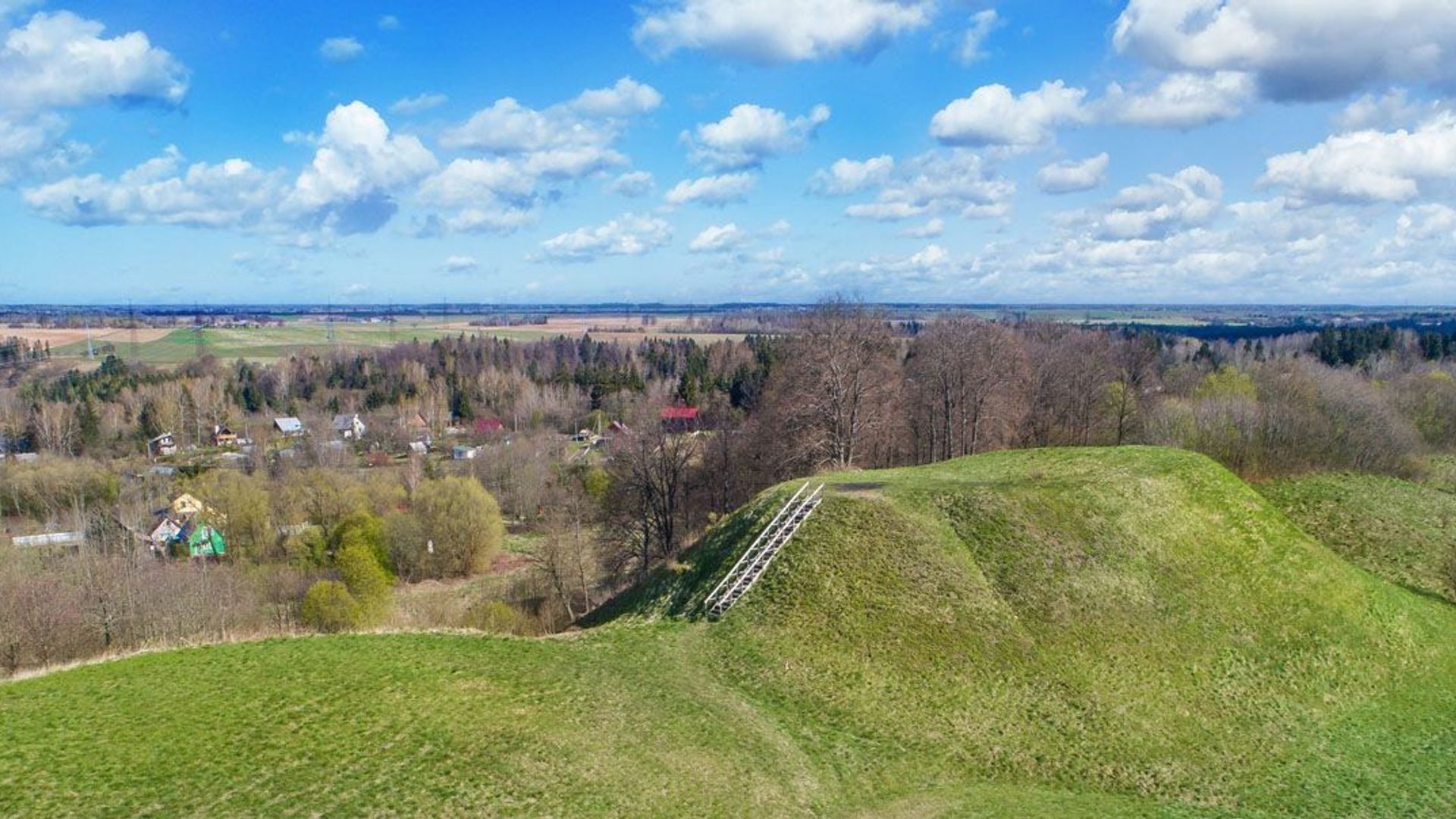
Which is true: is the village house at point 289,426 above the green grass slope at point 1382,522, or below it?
below

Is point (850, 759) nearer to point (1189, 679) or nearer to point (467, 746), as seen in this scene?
point (467, 746)

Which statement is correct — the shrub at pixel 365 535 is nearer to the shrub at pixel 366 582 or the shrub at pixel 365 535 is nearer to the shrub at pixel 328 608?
the shrub at pixel 366 582

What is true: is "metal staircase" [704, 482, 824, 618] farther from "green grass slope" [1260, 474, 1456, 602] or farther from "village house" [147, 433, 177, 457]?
"village house" [147, 433, 177, 457]

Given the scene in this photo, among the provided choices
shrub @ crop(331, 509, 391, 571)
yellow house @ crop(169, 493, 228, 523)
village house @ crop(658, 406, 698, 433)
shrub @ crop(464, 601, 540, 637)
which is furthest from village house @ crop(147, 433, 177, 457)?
shrub @ crop(464, 601, 540, 637)

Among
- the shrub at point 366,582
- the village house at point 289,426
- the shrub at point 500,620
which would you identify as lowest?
the shrub at point 366,582

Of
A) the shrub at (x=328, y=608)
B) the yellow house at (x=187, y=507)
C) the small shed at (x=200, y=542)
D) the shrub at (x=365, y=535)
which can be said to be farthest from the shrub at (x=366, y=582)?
the yellow house at (x=187, y=507)

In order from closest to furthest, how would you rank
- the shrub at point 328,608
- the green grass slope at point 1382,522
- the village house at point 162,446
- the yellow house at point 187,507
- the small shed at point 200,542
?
the green grass slope at point 1382,522 < the shrub at point 328,608 < the small shed at point 200,542 < the yellow house at point 187,507 < the village house at point 162,446

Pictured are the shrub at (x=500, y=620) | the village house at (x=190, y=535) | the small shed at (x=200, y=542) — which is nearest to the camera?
the shrub at (x=500, y=620)
